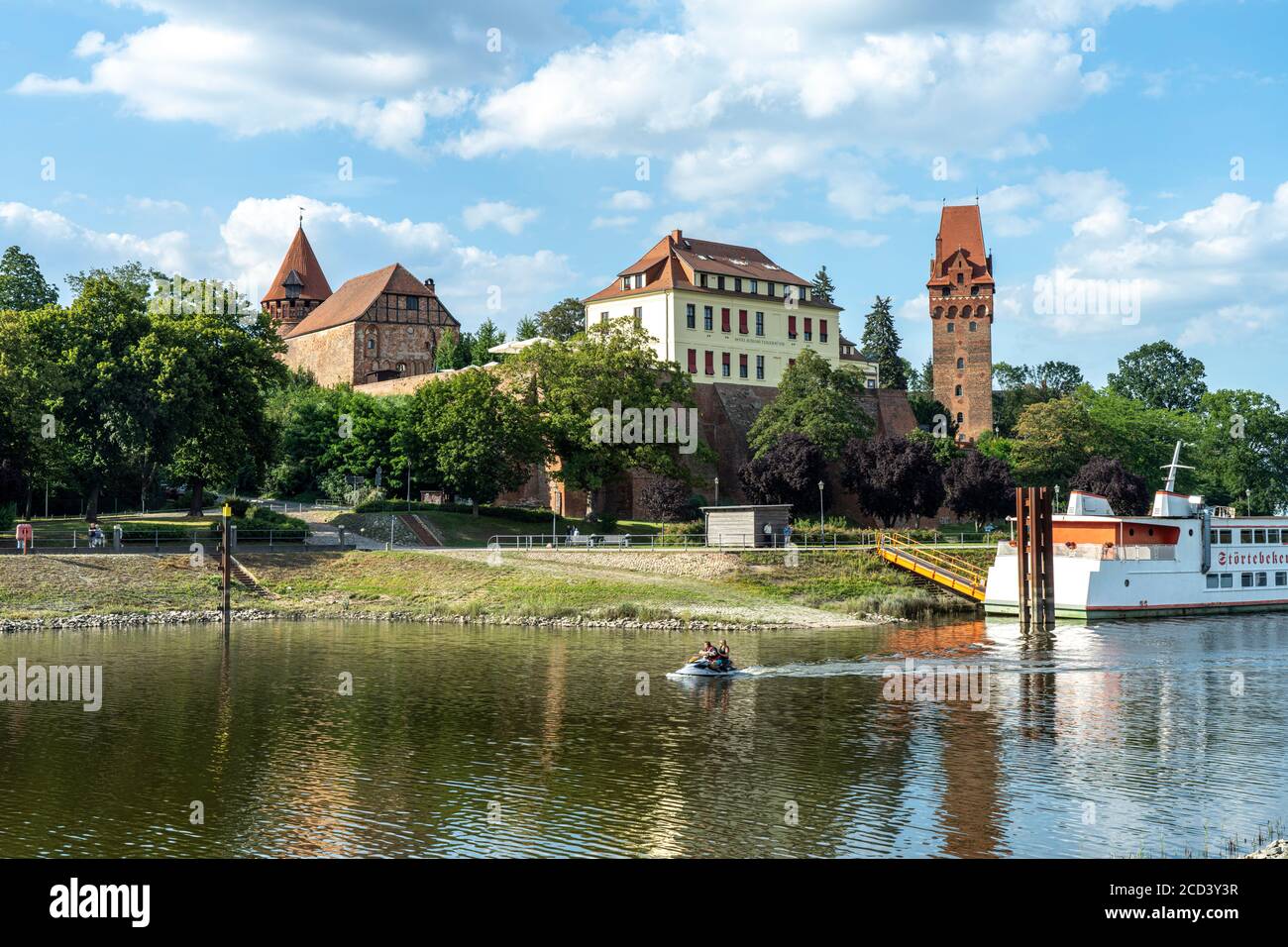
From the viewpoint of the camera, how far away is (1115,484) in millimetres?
97062

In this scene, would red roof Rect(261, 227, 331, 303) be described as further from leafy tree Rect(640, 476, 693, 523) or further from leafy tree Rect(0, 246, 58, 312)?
leafy tree Rect(640, 476, 693, 523)

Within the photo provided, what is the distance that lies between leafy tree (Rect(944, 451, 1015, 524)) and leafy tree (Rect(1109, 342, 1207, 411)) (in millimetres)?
88087

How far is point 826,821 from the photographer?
22.5m

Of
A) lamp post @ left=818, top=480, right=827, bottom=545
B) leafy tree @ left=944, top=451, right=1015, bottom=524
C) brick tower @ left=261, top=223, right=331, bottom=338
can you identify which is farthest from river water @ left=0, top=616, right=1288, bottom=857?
brick tower @ left=261, top=223, right=331, bottom=338

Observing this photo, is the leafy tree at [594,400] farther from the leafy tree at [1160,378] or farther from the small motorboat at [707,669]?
the leafy tree at [1160,378]

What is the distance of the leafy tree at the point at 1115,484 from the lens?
9644cm

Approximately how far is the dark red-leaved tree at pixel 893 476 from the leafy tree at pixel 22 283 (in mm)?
74896

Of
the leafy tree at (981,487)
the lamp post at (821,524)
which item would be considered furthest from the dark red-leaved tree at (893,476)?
the leafy tree at (981,487)

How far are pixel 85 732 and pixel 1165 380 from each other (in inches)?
6572

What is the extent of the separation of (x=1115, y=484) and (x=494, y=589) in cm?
5612

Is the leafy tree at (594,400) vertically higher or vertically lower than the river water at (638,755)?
higher

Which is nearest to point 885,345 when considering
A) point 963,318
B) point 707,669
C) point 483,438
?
point 963,318
